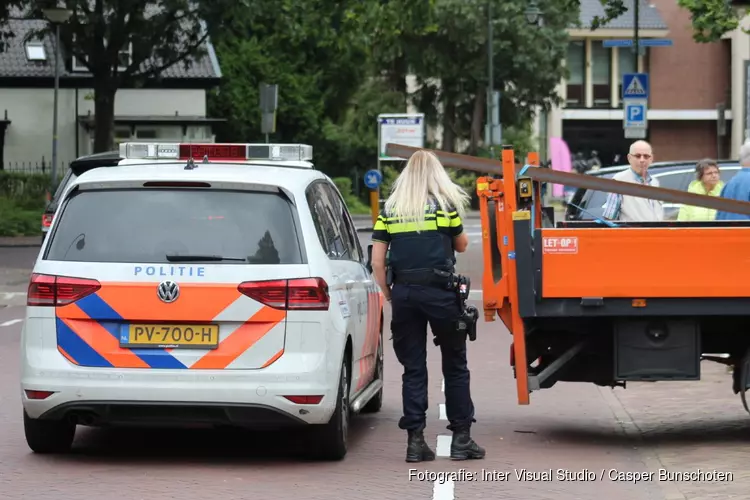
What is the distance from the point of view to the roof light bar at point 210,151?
883cm

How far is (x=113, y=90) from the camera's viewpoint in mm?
34312

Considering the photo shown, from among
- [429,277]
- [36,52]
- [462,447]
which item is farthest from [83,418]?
[36,52]

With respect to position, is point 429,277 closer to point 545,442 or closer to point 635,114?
point 545,442

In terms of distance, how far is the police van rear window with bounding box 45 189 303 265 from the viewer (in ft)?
26.1

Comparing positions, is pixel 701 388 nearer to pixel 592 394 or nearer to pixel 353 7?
pixel 592 394

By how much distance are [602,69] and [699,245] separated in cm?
6083

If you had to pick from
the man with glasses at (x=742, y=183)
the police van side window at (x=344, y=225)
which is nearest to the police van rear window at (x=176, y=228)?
the police van side window at (x=344, y=225)

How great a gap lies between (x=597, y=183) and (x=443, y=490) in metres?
2.13

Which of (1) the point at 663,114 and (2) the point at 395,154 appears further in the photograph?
(1) the point at 663,114

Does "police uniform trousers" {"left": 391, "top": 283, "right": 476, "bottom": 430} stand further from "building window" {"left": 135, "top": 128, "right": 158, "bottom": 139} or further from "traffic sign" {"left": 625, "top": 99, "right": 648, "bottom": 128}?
"building window" {"left": 135, "top": 128, "right": 158, "bottom": 139}

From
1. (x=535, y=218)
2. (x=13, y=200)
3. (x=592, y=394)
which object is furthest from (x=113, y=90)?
(x=535, y=218)

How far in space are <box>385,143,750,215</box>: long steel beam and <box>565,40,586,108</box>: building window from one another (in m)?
59.5

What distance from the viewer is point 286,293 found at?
7.82 metres

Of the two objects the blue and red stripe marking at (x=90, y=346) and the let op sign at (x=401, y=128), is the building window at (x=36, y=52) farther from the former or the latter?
the blue and red stripe marking at (x=90, y=346)
